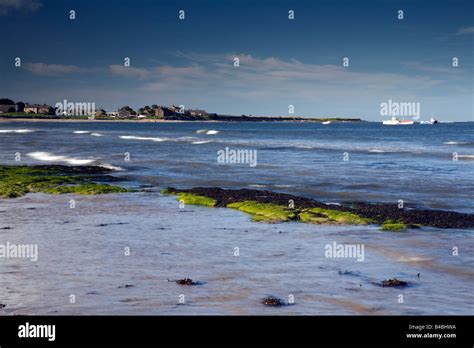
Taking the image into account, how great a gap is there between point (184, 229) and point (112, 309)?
32.4ft

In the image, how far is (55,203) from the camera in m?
29.9

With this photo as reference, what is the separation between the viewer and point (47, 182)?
3722 centimetres

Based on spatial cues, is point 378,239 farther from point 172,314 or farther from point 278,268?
point 172,314

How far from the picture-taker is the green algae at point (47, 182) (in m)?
33.9

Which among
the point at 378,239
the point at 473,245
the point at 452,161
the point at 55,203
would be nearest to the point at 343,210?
the point at 378,239

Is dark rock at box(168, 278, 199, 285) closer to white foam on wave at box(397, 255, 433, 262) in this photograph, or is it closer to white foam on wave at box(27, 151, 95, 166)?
white foam on wave at box(397, 255, 433, 262)

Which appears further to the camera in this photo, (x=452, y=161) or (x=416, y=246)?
(x=452, y=161)

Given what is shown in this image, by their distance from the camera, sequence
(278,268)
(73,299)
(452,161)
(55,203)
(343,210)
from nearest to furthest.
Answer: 1. (73,299)
2. (278,268)
3. (343,210)
4. (55,203)
5. (452,161)

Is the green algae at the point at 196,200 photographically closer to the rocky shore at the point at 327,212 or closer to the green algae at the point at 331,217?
the rocky shore at the point at 327,212

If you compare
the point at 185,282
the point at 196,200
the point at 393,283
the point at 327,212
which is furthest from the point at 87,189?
the point at 393,283

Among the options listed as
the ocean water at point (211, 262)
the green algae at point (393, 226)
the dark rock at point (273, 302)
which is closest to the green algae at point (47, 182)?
the ocean water at point (211, 262)

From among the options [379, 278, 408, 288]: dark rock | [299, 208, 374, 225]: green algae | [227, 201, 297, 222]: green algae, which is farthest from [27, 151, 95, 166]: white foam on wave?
[379, 278, 408, 288]: dark rock

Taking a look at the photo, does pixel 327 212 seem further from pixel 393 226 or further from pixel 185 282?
pixel 185 282

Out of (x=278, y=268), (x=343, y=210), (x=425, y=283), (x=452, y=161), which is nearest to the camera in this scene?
(x=425, y=283)
